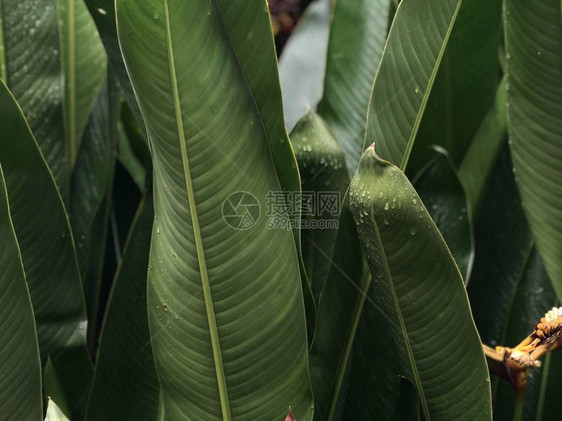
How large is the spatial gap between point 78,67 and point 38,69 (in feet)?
0.41

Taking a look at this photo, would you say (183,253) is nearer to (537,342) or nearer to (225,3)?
(225,3)

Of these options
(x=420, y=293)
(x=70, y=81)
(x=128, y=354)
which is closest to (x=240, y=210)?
(x=420, y=293)

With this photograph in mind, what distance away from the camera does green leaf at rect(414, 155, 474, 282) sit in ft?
2.54

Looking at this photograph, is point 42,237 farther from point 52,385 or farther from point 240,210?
point 240,210

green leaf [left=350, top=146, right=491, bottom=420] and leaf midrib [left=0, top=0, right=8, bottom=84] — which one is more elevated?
leaf midrib [left=0, top=0, right=8, bottom=84]

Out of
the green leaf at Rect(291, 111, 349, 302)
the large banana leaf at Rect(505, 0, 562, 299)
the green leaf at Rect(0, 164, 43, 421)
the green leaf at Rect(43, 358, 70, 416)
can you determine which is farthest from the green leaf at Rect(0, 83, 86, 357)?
the large banana leaf at Rect(505, 0, 562, 299)

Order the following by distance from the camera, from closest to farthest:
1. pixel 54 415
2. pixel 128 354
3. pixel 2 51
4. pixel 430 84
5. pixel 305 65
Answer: pixel 54 415 → pixel 430 84 → pixel 128 354 → pixel 2 51 → pixel 305 65

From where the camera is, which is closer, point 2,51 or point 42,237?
point 42,237

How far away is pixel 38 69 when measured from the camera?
34.5 inches

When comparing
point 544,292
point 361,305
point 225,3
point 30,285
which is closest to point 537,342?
point 361,305

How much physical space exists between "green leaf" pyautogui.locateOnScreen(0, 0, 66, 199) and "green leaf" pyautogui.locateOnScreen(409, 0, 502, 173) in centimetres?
45

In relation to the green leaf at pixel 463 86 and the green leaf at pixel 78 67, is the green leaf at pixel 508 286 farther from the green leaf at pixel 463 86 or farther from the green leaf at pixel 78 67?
the green leaf at pixel 78 67

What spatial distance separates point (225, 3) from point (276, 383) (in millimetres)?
299

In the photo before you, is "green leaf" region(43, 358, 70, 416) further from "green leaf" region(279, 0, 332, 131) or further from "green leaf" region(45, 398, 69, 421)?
"green leaf" region(279, 0, 332, 131)
